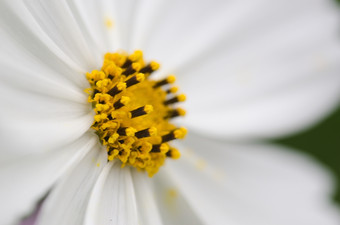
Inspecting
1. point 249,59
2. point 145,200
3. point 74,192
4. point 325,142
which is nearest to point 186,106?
point 249,59

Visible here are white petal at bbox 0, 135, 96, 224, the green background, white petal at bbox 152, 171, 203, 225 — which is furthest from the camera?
the green background

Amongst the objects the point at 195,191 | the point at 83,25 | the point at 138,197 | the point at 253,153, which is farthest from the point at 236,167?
the point at 83,25

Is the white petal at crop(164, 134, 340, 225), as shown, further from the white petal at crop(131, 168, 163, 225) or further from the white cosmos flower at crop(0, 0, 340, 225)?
the white petal at crop(131, 168, 163, 225)

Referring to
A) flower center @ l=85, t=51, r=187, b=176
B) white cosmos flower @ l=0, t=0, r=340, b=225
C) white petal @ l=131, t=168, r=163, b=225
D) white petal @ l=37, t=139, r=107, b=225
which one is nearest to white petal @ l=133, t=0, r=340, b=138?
white cosmos flower @ l=0, t=0, r=340, b=225

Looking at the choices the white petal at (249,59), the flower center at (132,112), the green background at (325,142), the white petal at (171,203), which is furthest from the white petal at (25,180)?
the green background at (325,142)

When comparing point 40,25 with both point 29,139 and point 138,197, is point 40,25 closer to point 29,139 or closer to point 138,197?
point 29,139

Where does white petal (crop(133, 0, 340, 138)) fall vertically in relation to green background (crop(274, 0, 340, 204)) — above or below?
above

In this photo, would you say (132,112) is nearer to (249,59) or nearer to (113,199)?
(113,199)

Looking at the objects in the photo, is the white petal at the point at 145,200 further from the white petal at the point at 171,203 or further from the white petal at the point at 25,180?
the white petal at the point at 25,180
